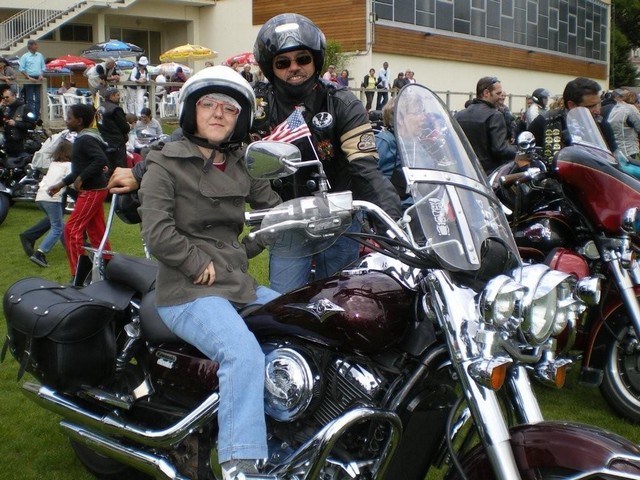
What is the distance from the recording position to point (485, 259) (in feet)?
8.18

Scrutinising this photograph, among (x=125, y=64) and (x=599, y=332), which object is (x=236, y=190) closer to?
(x=599, y=332)

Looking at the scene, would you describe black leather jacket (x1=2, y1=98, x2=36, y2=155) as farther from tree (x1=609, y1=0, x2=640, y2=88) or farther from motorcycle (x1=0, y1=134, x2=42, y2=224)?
tree (x1=609, y1=0, x2=640, y2=88)

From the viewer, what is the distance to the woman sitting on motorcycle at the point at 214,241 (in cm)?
286

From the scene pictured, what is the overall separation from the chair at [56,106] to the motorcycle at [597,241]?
16907mm

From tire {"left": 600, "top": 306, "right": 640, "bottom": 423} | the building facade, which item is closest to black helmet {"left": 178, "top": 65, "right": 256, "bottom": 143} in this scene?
tire {"left": 600, "top": 306, "right": 640, "bottom": 423}

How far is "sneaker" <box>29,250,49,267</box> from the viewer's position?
8961mm

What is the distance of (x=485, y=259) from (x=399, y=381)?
0.56 metres

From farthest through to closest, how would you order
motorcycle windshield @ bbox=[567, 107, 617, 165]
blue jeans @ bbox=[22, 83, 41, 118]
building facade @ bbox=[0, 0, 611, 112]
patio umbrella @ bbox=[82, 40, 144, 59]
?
building facade @ bbox=[0, 0, 611, 112] → patio umbrella @ bbox=[82, 40, 144, 59] → blue jeans @ bbox=[22, 83, 41, 118] → motorcycle windshield @ bbox=[567, 107, 617, 165]

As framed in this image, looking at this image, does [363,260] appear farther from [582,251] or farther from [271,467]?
[582,251]

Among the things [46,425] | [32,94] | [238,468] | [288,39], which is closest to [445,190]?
[238,468]

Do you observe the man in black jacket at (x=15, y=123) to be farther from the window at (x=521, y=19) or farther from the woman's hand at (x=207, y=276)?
the window at (x=521, y=19)

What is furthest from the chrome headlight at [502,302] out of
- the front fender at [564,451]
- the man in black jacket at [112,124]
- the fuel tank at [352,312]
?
the man in black jacket at [112,124]

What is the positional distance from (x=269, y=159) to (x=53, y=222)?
7322 millimetres

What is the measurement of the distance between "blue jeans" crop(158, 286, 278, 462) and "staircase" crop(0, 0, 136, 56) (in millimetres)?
31761
